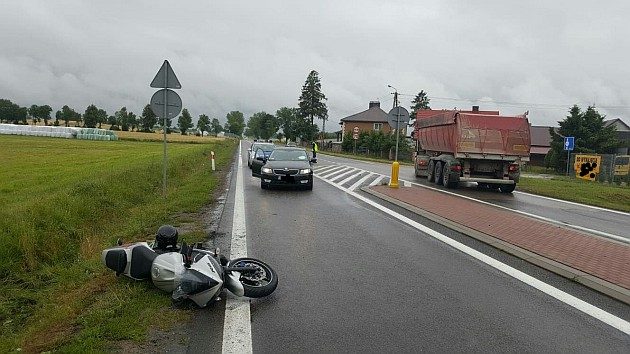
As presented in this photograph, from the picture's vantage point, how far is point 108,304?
4.71 metres

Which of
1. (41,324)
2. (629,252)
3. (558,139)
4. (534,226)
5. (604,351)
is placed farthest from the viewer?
(558,139)

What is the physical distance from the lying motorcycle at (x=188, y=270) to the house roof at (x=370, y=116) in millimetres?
87738

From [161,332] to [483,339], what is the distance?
2.77 m

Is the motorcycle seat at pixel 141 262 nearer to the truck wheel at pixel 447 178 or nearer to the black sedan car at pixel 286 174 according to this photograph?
the black sedan car at pixel 286 174

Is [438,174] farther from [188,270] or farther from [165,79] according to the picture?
[188,270]

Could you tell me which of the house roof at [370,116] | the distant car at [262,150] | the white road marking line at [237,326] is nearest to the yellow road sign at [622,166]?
the distant car at [262,150]

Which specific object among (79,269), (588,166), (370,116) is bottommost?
(79,269)

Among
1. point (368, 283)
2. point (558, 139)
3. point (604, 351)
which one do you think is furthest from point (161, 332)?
point (558, 139)

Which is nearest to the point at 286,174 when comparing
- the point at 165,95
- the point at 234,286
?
the point at 165,95

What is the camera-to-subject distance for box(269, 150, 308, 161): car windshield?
16.8 metres

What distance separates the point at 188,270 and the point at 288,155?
12.4m

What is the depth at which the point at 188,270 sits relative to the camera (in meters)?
4.82

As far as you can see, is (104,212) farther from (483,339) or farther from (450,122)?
(450,122)

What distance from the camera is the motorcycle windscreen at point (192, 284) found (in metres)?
4.69
